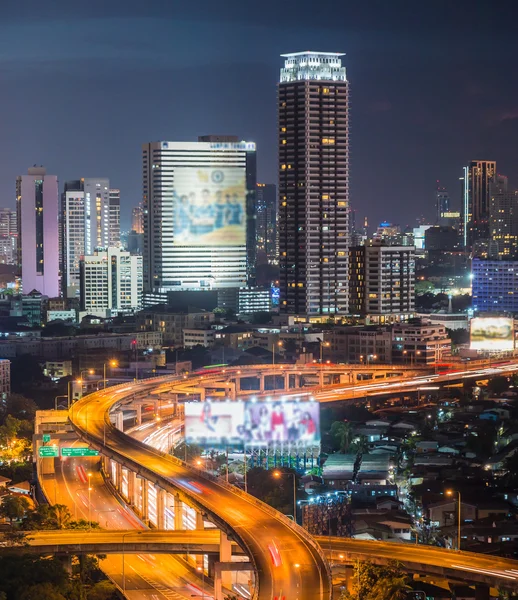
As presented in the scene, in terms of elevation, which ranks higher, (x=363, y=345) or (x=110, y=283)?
(x=110, y=283)

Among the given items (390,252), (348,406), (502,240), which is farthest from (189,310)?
(502,240)

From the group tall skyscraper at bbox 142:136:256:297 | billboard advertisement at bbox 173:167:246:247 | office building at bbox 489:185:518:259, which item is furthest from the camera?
office building at bbox 489:185:518:259

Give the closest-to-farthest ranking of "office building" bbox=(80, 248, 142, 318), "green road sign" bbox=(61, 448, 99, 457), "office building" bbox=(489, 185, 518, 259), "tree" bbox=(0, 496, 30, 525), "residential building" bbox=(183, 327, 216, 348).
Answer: "tree" bbox=(0, 496, 30, 525), "green road sign" bbox=(61, 448, 99, 457), "residential building" bbox=(183, 327, 216, 348), "office building" bbox=(80, 248, 142, 318), "office building" bbox=(489, 185, 518, 259)

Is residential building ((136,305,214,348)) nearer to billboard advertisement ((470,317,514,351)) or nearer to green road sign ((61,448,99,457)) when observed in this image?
billboard advertisement ((470,317,514,351))

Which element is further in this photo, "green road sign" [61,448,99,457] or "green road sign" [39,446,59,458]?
"green road sign" [39,446,59,458]

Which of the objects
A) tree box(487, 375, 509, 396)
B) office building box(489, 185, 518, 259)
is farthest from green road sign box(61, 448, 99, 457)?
office building box(489, 185, 518, 259)

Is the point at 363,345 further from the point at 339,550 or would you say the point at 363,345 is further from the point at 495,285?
the point at 339,550

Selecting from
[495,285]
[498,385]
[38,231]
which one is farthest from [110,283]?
[498,385]
